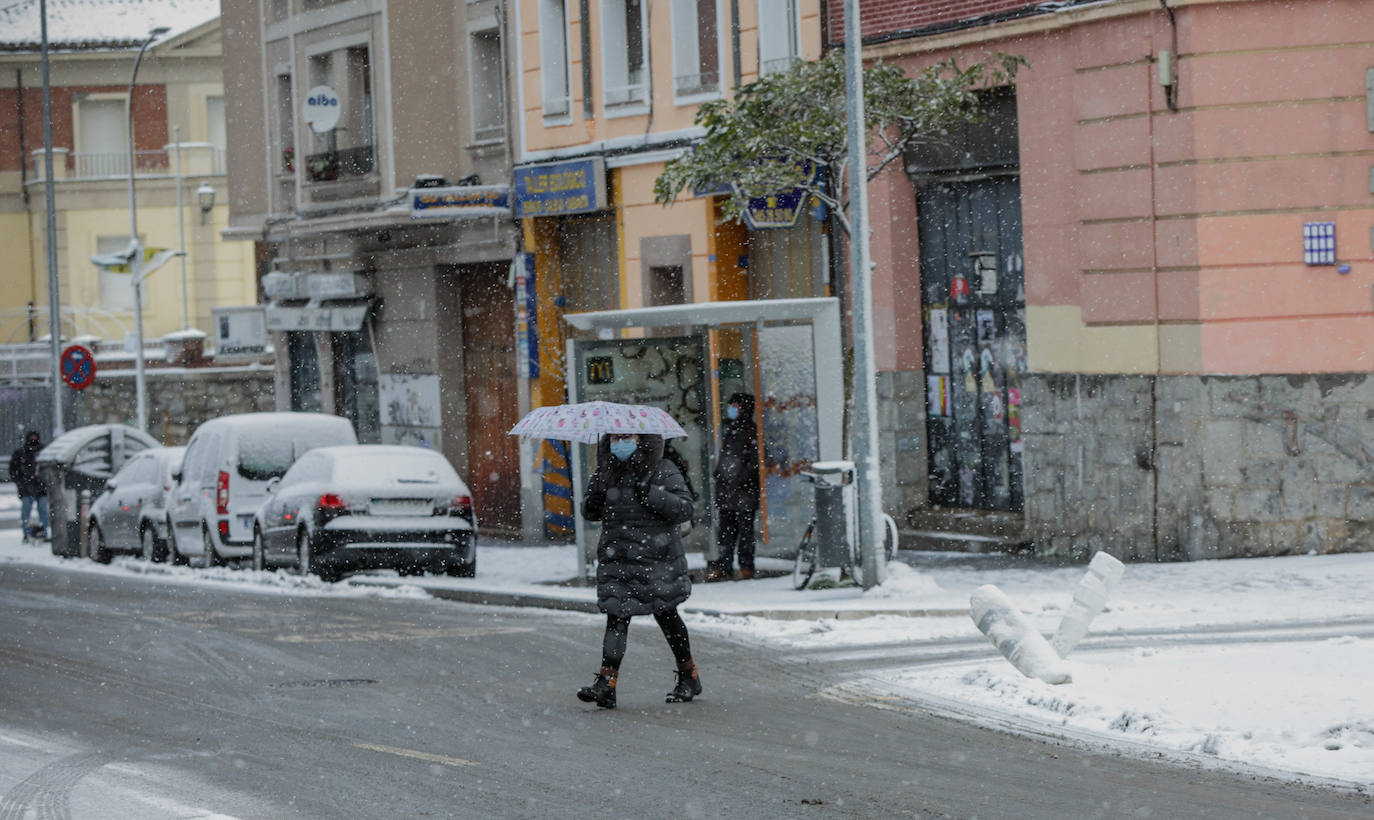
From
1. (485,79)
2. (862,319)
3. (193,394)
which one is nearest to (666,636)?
(862,319)

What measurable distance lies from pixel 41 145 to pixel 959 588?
46137mm

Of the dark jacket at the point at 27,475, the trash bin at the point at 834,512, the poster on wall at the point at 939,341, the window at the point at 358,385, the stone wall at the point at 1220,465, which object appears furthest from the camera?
the window at the point at 358,385

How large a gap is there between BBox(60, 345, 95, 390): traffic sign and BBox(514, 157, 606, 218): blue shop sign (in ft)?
27.8

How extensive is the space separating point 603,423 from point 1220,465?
8.13 m

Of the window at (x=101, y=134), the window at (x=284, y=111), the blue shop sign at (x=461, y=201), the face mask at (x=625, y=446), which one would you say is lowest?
the face mask at (x=625, y=446)

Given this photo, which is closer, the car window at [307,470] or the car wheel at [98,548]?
the car window at [307,470]

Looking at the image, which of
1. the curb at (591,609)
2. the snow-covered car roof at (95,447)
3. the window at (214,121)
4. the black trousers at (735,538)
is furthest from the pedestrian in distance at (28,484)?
the window at (214,121)

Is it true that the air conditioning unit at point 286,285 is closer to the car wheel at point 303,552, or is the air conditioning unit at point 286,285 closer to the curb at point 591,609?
the car wheel at point 303,552

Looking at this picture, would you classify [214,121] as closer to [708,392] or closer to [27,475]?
[27,475]

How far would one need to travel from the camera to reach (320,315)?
3422cm

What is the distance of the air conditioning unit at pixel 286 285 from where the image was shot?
34.8 m

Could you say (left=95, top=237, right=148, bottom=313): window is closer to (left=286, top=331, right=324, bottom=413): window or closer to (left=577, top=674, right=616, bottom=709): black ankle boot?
(left=286, top=331, right=324, bottom=413): window

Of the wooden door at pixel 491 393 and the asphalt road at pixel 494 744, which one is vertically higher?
the wooden door at pixel 491 393

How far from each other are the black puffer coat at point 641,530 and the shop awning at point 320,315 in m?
21.4
